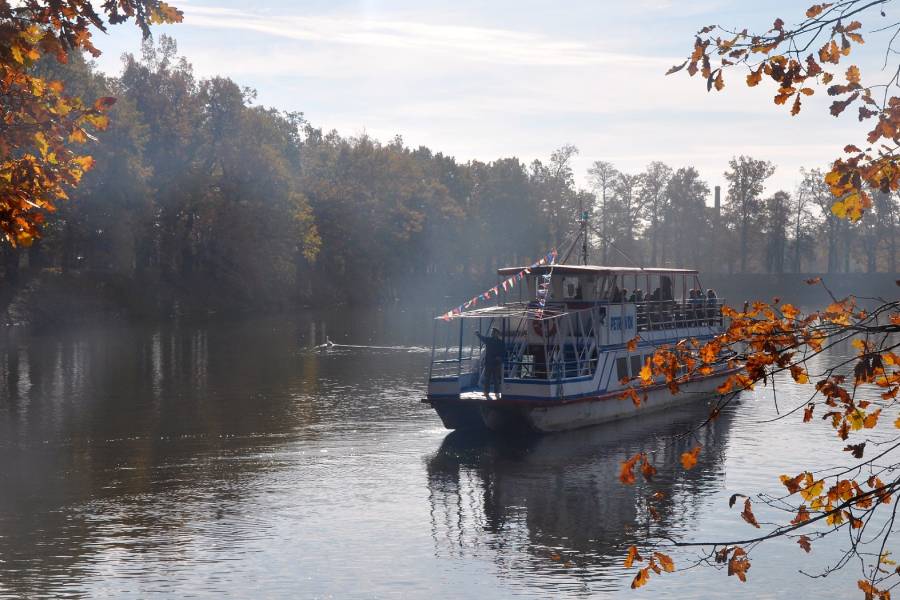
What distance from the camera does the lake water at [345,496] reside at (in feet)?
76.5

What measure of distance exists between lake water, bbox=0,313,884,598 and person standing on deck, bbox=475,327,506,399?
2043 mm

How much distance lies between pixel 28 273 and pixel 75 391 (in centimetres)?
4222

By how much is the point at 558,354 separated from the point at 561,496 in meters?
10.1

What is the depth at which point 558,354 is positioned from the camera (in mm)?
40531

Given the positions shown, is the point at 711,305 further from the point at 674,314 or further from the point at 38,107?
the point at 38,107

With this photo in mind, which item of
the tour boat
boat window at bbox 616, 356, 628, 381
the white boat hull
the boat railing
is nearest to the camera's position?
the white boat hull

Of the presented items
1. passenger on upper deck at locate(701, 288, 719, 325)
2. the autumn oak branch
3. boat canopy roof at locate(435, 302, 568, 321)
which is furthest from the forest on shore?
the autumn oak branch

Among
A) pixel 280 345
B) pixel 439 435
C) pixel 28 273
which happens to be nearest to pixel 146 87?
pixel 28 273

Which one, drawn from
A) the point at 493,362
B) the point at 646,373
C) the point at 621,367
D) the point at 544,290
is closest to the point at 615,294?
the point at 621,367

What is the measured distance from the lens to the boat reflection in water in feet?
83.6

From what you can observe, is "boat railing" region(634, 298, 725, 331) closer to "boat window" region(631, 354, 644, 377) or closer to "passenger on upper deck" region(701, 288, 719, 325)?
"passenger on upper deck" region(701, 288, 719, 325)

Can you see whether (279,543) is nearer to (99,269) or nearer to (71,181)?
(71,181)

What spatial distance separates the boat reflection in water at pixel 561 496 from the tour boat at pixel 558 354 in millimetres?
863

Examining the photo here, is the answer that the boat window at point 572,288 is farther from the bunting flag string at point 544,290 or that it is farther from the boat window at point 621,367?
the boat window at point 621,367
